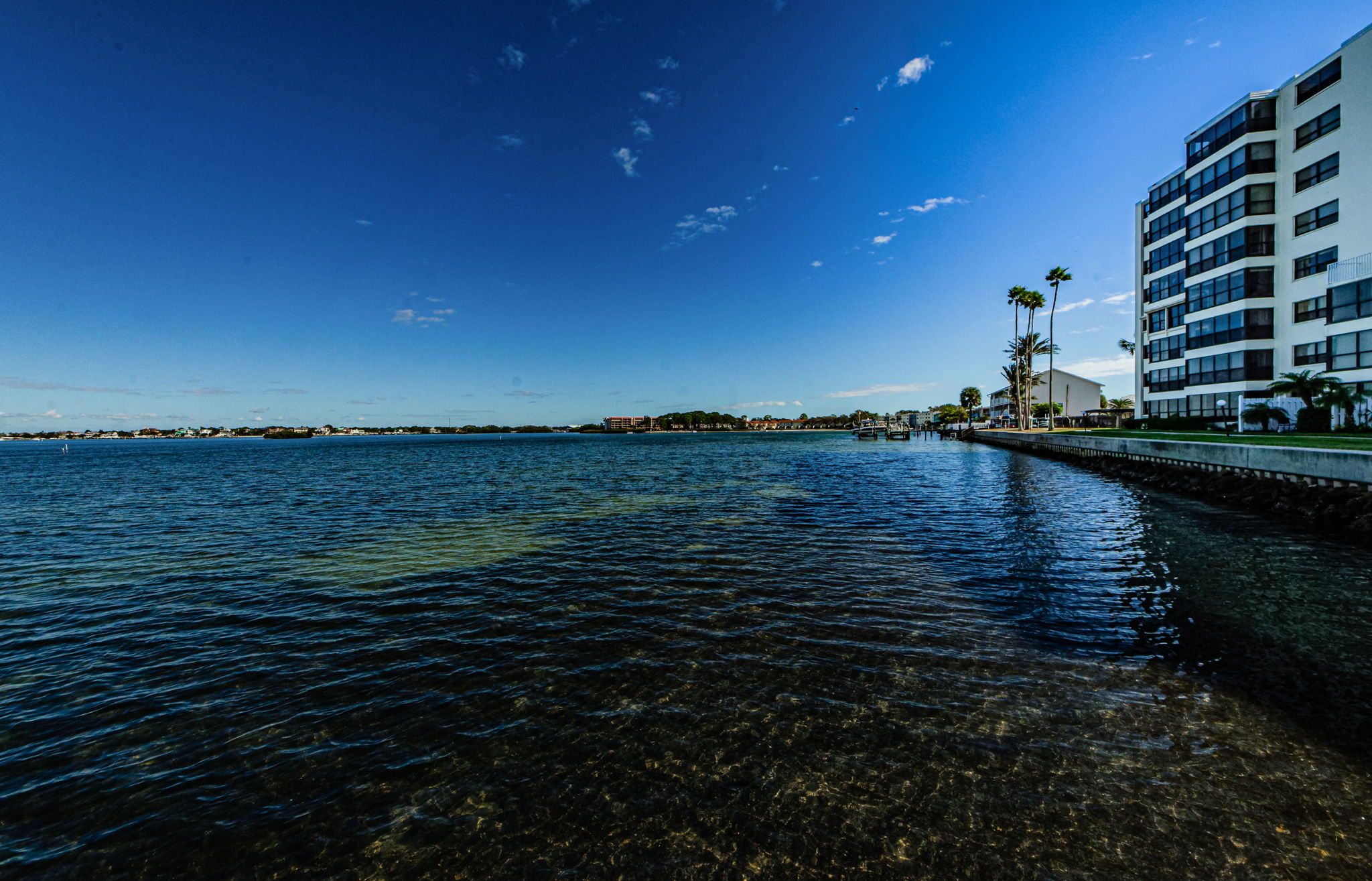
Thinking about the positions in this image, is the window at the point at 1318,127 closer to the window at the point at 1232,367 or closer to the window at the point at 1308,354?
the window at the point at 1308,354

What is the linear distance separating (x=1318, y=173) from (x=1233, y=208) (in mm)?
5878

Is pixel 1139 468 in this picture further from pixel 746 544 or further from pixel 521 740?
pixel 521 740

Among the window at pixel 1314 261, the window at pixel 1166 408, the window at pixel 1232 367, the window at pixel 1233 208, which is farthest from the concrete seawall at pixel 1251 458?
the window at pixel 1233 208

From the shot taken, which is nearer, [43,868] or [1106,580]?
[43,868]

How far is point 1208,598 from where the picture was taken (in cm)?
1109

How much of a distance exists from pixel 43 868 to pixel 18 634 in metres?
9.43

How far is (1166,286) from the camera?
5294 centimetres

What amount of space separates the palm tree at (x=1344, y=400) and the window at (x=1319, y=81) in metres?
22.3

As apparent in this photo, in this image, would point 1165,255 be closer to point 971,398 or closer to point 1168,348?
point 1168,348

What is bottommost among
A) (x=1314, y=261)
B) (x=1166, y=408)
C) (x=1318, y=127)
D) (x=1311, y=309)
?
(x=1166, y=408)

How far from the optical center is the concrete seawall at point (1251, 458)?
1745 cm

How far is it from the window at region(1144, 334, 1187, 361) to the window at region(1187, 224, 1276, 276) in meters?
6.17

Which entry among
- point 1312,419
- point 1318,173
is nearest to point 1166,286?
point 1318,173

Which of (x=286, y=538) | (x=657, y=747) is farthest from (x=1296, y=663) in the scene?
(x=286, y=538)
